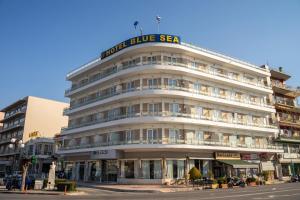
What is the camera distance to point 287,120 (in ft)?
171

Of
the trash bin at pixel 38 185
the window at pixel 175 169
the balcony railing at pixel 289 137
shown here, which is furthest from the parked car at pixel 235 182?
the trash bin at pixel 38 185

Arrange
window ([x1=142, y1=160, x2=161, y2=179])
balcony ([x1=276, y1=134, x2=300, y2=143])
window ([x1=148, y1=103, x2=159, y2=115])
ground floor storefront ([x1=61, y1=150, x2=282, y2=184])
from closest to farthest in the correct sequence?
window ([x1=142, y1=160, x2=161, y2=179])
ground floor storefront ([x1=61, y1=150, x2=282, y2=184])
window ([x1=148, y1=103, x2=159, y2=115])
balcony ([x1=276, y1=134, x2=300, y2=143])

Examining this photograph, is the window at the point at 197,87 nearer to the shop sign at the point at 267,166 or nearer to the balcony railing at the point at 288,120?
the shop sign at the point at 267,166

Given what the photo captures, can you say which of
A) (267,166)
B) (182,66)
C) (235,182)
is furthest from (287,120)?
(182,66)

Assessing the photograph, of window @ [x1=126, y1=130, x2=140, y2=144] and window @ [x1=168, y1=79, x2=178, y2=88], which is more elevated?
window @ [x1=168, y1=79, x2=178, y2=88]

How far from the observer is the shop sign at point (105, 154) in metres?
34.1

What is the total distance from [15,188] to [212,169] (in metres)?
25.2

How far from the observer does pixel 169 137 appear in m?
33.6

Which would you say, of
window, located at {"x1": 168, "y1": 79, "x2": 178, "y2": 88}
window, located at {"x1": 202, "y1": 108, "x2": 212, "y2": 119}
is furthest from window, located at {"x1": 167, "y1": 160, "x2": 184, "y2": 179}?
window, located at {"x1": 168, "y1": 79, "x2": 178, "y2": 88}

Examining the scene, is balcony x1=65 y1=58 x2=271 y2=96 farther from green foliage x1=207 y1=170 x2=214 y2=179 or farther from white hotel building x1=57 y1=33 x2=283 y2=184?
green foliage x1=207 y1=170 x2=214 y2=179

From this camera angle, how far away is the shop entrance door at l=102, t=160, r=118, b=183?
35.8m


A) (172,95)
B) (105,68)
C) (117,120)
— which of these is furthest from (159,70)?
(105,68)

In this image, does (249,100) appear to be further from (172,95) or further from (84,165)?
(84,165)

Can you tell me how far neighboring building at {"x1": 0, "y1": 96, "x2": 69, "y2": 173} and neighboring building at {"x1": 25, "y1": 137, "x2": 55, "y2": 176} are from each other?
5.86ft
